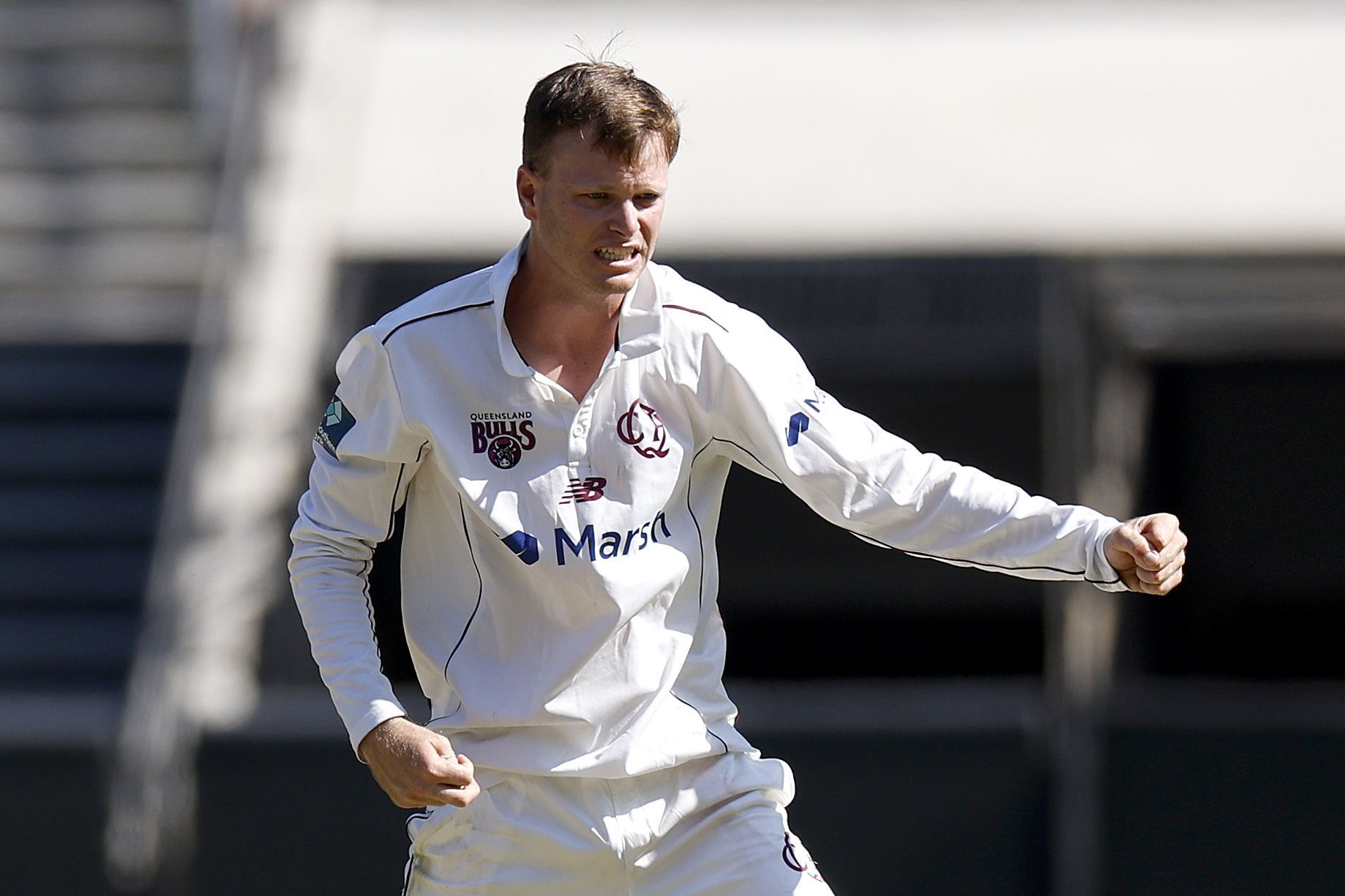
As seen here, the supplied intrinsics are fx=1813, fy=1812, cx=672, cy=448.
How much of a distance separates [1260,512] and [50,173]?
5.94 meters

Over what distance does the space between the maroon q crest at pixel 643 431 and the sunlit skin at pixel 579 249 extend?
0.09m

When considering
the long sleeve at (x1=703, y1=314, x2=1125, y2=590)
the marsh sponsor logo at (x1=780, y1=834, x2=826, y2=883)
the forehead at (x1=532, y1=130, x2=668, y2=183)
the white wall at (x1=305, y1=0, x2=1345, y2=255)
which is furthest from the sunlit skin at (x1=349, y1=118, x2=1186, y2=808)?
the white wall at (x1=305, y1=0, x2=1345, y2=255)

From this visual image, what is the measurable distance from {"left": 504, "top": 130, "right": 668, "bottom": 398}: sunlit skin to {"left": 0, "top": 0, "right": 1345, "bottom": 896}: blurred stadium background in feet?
Answer: 12.4

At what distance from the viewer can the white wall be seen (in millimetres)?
7996

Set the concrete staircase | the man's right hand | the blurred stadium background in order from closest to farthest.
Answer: the man's right hand
the blurred stadium background
the concrete staircase

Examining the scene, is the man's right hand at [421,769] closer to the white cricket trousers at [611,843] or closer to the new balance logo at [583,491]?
the white cricket trousers at [611,843]

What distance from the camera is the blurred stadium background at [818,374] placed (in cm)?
652

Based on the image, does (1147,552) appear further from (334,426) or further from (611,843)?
(334,426)

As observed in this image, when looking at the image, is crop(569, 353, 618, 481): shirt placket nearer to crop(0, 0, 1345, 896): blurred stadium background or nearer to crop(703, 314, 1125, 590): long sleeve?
crop(703, 314, 1125, 590): long sleeve

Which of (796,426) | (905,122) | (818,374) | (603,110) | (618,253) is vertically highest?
(905,122)

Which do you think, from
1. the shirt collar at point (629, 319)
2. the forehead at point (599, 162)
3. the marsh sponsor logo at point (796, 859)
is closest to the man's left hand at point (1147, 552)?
the marsh sponsor logo at point (796, 859)

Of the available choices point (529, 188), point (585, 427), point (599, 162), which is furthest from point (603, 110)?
point (585, 427)

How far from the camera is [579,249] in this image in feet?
9.35

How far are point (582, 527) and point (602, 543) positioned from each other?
0.14ft
